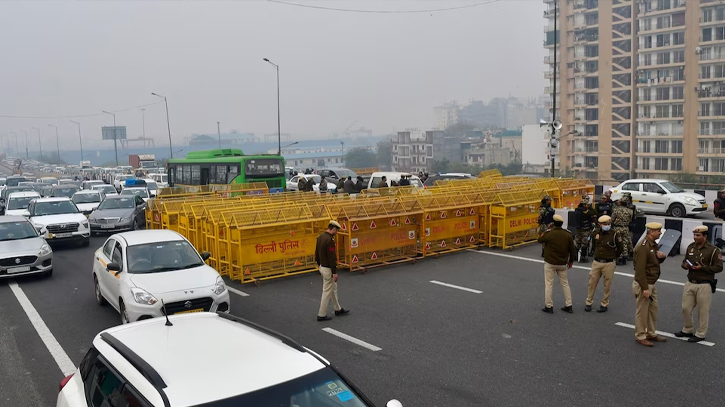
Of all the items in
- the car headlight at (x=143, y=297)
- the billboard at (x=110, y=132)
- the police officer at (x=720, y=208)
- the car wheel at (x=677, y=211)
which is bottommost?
the car wheel at (x=677, y=211)

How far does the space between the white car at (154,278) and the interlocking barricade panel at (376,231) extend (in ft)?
15.1

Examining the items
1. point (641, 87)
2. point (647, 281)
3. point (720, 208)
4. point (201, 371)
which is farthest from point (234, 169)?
point (641, 87)

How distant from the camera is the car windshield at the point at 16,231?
14.4 meters

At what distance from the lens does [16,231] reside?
14.7m

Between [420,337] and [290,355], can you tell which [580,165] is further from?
[290,355]

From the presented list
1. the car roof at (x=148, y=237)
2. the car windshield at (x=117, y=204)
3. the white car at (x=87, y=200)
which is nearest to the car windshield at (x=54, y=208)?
the car windshield at (x=117, y=204)

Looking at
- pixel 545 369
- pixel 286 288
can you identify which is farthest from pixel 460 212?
pixel 545 369

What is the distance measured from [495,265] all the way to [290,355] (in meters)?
11.5

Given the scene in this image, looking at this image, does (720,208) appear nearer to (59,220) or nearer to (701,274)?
(701,274)

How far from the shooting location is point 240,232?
1305 cm

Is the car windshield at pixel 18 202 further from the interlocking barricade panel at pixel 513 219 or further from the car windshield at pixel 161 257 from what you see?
the interlocking barricade panel at pixel 513 219

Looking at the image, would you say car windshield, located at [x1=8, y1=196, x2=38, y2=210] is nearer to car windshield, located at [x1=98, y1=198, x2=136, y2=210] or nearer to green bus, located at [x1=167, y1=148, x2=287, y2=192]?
car windshield, located at [x1=98, y1=198, x2=136, y2=210]

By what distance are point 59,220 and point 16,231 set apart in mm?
4318

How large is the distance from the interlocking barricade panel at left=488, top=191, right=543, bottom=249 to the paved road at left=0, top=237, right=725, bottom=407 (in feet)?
9.25
